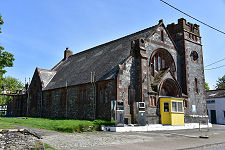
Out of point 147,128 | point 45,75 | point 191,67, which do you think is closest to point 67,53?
point 45,75

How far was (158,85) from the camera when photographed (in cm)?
2361

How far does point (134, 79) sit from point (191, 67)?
433 inches

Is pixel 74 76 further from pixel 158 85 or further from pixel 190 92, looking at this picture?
pixel 190 92

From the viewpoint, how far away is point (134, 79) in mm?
22719

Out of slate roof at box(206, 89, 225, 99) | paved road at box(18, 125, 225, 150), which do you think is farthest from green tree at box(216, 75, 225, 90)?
paved road at box(18, 125, 225, 150)

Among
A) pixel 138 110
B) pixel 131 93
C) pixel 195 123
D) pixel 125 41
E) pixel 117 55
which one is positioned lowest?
pixel 195 123

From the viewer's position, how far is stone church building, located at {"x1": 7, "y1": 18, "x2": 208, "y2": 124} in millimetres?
22156

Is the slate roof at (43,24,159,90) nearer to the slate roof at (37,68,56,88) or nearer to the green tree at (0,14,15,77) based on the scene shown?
the slate roof at (37,68,56,88)

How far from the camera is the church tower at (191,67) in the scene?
27.7 m

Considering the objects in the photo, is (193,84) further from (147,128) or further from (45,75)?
(45,75)

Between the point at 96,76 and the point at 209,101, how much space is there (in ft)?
94.2

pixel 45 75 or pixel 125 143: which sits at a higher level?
pixel 45 75

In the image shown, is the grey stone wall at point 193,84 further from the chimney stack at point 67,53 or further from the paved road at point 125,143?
the chimney stack at point 67,53

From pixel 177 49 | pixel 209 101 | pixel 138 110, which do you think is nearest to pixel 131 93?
pixel 138 110
